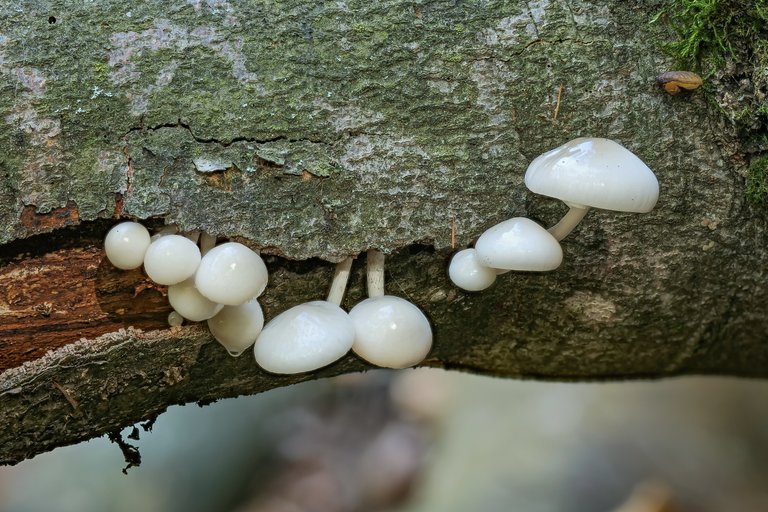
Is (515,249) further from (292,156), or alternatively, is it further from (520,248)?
(292,156)

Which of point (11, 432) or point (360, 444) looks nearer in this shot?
point (11, 432)

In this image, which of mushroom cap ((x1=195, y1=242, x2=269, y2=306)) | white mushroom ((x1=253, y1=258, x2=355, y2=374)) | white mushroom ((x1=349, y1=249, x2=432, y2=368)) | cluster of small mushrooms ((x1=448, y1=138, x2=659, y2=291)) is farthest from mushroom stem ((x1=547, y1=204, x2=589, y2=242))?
mushroom cap ((x1=195, y1=242, x2=269, y2=306))

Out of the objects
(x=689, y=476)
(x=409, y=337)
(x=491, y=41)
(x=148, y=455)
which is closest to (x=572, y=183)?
(x=491, y=41)

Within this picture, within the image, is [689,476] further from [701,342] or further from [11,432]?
[11,432]

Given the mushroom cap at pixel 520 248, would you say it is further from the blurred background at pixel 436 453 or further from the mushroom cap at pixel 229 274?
the blurred background at pixel 436 453

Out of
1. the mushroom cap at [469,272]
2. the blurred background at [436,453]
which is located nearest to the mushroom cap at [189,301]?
the mushroom cap at [469,272]

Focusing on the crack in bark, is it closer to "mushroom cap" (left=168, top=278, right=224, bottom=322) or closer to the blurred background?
"mushroom cap" (left=168, top=278, right=224, bottom=322)

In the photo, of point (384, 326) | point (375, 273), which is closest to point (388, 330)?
point (384, 326)

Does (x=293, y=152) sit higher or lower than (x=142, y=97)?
lower
